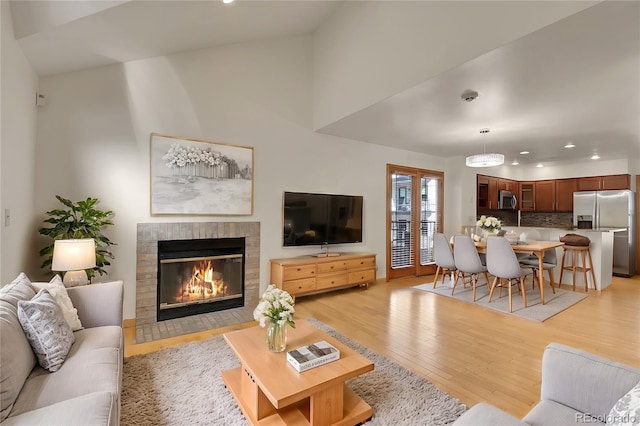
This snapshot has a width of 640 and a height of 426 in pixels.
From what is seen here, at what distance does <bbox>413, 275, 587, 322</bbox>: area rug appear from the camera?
12.3 feet

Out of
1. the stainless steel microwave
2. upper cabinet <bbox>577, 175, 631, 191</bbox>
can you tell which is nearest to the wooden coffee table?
the stainless steel microwave

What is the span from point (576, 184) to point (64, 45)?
918cm

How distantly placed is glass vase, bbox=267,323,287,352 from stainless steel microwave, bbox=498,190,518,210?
7.07 m

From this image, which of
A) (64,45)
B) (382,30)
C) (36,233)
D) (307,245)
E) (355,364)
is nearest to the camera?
(355,364)

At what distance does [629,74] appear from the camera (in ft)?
8.57

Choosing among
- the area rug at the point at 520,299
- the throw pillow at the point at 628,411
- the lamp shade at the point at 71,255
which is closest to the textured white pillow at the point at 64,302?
the lamp shade at the point at 71,255

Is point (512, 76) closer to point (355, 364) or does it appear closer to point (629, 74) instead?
point (629, 74)

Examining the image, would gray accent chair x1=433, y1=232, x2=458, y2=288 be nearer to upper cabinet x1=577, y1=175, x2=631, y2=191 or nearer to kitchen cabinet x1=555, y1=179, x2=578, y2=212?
kitchen cabinet x1=555, y1=179, x2=578, y2=212

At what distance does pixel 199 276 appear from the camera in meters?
3.79

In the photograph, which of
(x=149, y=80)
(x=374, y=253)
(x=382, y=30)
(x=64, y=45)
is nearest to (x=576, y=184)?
(x=374, y=253)

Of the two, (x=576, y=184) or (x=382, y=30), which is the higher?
(x=382, y=30)

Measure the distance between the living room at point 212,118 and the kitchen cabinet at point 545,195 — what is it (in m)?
3.20

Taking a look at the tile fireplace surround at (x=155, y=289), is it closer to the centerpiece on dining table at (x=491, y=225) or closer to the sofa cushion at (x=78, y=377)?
the sofa cushion at (x=78, y=377)

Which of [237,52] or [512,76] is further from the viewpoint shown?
[237,52]
